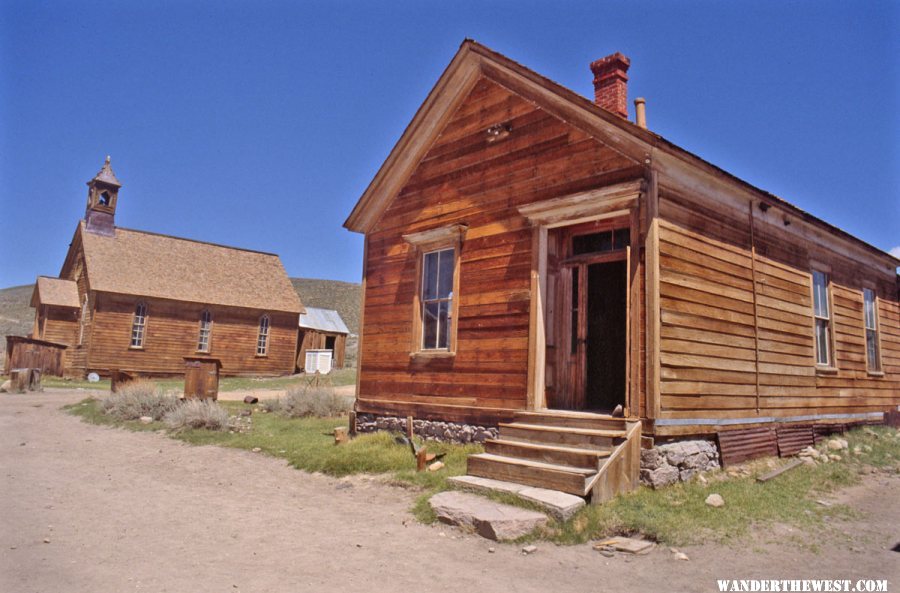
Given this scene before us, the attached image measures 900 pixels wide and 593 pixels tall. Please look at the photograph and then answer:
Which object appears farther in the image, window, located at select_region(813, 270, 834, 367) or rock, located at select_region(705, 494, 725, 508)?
window, located at select_region(813, 270, 834, 367)

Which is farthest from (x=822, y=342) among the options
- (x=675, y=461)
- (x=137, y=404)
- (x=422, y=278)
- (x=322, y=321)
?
(x=322, y=321)

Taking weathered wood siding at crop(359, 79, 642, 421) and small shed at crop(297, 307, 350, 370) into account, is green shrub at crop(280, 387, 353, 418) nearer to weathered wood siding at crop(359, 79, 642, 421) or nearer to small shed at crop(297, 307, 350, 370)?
weathered wood siding at crop(359, 79, 642, 421)

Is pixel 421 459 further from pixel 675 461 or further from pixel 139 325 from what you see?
pixel 139 325

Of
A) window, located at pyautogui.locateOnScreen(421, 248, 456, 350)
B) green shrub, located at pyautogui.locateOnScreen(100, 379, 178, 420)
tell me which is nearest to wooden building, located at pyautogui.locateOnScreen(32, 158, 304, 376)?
green shrub, located at pyautogui.locateOnScreen(100, 379, 178, 420)

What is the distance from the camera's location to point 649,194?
7.79m

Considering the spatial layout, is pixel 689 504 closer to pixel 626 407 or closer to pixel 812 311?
pixel 626 407

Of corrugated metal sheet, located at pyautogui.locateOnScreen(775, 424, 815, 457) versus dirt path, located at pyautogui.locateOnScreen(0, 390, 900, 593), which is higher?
corrugated metal sheet, located at pyautogui.locateOnScreen(775, 424, 815, 457)

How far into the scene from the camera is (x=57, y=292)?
30.6 metres

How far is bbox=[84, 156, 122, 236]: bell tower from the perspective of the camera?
104ft

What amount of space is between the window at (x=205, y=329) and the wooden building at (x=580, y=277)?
22.0 meters

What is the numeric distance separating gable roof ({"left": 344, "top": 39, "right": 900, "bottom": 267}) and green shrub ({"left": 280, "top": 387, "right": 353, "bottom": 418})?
5721mm

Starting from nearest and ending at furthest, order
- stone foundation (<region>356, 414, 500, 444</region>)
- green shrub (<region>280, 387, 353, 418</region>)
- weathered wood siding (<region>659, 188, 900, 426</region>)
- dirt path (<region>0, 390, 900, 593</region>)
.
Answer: dirt path (<region>0, 390, 900, 593</region>) < weathered wood siding (<region>659, 188, 900, 426</region>) < stone foundation (<region>356, 414, 500, 444</region>) < green shrub (<region>280, 387, 353, 418</region>)

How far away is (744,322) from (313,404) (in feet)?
35.5

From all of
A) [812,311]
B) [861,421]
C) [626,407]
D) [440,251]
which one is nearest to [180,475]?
[440,251]
